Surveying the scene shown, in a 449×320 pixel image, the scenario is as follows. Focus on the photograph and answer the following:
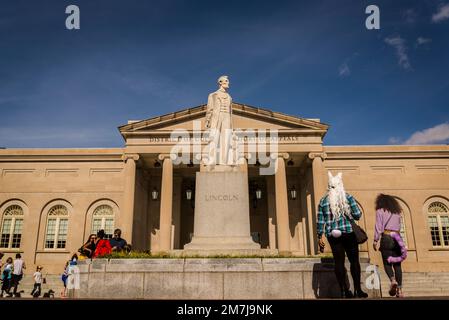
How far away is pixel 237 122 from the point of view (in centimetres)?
3122

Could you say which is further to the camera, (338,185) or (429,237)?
(429,237)

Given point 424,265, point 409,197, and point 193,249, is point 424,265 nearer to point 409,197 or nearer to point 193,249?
point 409,197

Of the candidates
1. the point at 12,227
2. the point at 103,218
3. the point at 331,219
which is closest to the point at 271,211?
the point at 103,218

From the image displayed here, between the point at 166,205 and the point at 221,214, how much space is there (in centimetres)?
2009

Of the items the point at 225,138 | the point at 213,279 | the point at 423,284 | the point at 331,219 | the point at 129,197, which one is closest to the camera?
the point at 331,219

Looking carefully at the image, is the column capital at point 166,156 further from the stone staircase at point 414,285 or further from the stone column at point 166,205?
the stone staircase at point 414,285

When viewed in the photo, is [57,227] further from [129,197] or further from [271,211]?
[271,211]

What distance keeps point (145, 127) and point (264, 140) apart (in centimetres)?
948

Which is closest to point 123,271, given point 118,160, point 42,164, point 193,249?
point 193,249

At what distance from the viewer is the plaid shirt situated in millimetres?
6535

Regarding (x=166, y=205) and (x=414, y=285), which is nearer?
(x=414, y=285)

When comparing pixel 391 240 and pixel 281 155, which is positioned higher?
pixel 281 155

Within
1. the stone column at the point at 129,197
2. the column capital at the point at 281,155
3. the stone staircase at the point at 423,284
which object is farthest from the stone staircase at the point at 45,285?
the stone staircase at the point at 423,284

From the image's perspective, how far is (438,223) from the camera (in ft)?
106
